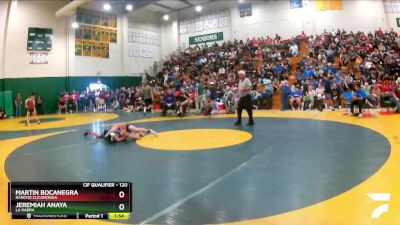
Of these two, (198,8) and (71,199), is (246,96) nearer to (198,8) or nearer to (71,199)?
(71,199)

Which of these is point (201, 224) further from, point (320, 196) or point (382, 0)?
point (382, 0)

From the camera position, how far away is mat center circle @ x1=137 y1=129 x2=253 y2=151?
19.9ft

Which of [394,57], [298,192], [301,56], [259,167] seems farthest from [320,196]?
[301,56]

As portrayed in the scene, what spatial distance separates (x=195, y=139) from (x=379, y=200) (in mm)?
4283

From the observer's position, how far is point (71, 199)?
1976mm

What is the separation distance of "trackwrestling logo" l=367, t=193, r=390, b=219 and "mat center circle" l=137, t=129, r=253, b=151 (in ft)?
10.3

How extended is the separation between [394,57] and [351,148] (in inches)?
509

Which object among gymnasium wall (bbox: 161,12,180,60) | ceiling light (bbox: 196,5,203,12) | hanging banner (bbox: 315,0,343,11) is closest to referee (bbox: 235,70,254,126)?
hanging banner (bbox: 315,0,343,11)

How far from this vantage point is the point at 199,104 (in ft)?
46.2

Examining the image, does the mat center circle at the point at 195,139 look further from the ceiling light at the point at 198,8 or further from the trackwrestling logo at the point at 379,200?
the ceiling light at the point at 198,8

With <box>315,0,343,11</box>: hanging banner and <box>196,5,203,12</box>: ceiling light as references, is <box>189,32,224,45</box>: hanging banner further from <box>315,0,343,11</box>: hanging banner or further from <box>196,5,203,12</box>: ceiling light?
<box>315,0,343,11</box>: hanging banner

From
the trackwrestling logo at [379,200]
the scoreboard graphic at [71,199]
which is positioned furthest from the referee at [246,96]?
the scoreboard graphic at [71,199]

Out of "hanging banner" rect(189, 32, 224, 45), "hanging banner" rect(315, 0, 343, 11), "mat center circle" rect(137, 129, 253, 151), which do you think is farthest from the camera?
"hanging banner" rect(189, 32, 224, 45)

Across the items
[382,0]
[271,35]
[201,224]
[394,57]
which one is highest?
[382,0]
